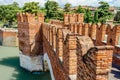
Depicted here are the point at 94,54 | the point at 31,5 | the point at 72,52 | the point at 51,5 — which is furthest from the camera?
the point at 51,5

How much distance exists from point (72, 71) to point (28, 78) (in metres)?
9.87

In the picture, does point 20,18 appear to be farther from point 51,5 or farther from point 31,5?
point 51,5

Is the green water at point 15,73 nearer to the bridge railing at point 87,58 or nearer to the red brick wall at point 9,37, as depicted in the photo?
the red brick wall at point 9,37

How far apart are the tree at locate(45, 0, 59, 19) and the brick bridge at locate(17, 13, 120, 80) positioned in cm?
2070

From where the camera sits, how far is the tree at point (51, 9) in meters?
36.6

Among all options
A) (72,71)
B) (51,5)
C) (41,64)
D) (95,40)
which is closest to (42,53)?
(41,64)

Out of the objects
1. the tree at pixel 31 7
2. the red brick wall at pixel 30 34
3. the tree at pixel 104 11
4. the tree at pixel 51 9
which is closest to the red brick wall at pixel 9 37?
the tree at pixel 31 7

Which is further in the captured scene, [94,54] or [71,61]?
[71,61]

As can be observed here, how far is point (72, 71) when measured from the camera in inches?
189

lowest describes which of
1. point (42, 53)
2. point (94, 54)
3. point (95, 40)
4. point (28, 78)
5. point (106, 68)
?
point (28, 78)

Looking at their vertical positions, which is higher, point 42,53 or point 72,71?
point 72,71

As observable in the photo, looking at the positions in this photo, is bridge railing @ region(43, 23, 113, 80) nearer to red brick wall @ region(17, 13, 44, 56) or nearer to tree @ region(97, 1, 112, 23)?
red brick wall @ region(17, 13, 44, 56)

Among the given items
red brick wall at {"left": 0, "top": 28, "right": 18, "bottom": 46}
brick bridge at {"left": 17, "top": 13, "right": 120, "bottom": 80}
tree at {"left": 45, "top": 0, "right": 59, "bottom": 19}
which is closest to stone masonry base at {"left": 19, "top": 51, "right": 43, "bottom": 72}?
brick bridge at {"left": 17, "top": 13, "right": 120, "bottom": 80}

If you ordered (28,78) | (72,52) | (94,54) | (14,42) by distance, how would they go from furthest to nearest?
(14,42) < (28,78) < (72,52) < (94,54)
